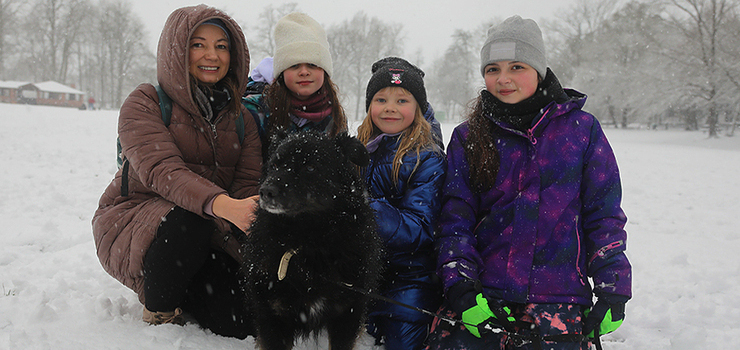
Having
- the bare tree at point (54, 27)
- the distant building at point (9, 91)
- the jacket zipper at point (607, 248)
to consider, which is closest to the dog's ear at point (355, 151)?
the jacket zipper at point (607, 248)

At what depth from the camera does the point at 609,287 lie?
2.42 metres

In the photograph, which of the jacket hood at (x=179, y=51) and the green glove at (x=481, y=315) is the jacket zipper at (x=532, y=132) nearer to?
the green glove at (x=481, y=315)

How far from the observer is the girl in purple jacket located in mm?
2506

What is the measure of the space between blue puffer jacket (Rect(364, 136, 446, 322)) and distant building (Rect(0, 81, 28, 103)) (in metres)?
67.9

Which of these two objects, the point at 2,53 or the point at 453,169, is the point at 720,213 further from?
the point at 2,53

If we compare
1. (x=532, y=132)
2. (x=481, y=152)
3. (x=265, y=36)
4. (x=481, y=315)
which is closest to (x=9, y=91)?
(x=265, y=36)

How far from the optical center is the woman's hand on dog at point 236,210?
2543mm

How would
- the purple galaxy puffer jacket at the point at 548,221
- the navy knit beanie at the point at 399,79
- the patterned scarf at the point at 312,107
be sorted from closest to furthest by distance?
the purple galaxy puffer jacket at the point at 548,221 < the navy knit beanie at the point at 399,79 < the patterned scarf at the point at 312,107

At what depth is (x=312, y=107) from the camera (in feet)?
12.5

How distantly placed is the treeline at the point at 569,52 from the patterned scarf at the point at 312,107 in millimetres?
18328

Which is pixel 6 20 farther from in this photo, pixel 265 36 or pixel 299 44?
pixel 299 44

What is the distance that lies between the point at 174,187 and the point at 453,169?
1.95 meters

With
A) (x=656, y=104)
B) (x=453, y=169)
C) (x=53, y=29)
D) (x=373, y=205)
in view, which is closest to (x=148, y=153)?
(x=373, y=205)

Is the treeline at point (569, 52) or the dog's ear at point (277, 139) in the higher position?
the treeline at point (569, 52)
